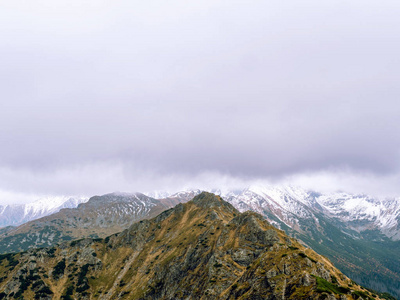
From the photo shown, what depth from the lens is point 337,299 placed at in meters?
60.6

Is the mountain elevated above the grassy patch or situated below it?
below

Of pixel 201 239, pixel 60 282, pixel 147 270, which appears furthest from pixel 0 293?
pixel 201 239

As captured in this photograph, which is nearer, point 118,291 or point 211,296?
point 211,296

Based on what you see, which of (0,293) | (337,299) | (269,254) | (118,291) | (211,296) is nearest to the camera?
(337,299)

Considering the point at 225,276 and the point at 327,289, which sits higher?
the point at 327,289

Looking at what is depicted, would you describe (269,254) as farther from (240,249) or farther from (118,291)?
(118,291)

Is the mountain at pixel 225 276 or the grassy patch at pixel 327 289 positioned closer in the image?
the grassy patch at pixel 327 289

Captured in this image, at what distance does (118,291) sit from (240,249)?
389 feet

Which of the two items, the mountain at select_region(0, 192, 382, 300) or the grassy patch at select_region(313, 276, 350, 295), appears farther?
the mountain at select_region(0, 192, 382, 300)

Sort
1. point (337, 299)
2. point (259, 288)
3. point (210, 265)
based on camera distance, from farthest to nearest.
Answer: point (210, 265) < point (259, 288) < point (337, 299)

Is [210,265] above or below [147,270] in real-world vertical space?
above

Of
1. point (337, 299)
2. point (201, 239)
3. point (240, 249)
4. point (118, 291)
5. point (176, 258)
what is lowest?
point (118, 291)

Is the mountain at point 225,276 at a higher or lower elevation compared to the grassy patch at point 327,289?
lower

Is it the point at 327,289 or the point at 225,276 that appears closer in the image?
the point at 327,289
